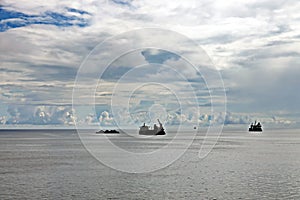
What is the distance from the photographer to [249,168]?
108250 millimetres

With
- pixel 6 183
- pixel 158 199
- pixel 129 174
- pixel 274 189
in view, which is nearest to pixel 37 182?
pixel 6 183

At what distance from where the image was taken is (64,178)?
88188 millimetres

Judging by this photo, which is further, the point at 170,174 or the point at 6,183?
the point at 170,174

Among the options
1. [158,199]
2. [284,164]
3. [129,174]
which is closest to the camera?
[158,199]

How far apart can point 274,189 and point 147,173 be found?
115 feet

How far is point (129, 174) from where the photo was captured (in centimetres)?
9550

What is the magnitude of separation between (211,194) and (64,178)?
36.8 m

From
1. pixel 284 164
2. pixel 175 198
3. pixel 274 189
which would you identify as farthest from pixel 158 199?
pixel 284 164

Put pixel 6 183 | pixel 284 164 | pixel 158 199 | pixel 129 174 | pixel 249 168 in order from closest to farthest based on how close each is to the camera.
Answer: pixel 158 199 → pixel 6 183 → pixel 129 174 → pixel 249 168 → pixel 284 164

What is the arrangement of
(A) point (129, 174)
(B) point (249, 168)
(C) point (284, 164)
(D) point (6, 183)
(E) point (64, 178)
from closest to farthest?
(D) point (6, 183) → (E) point (64, 178) → (A) point (129, 174) → (B) point (249, 168) → (C) point (284, 164)

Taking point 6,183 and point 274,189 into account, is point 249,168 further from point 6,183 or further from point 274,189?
point 6,183

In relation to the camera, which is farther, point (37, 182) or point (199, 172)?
point (199, 172)

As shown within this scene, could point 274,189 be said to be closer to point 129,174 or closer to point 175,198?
point 175,198

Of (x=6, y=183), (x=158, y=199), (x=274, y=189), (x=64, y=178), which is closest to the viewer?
(x=158, y=199)
